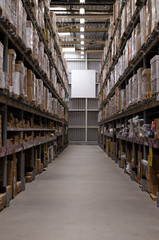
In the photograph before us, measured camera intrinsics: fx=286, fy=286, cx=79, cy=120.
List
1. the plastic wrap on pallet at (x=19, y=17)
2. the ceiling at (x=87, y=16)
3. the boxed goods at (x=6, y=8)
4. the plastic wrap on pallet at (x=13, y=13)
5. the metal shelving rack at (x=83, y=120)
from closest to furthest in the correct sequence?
the boxed goods at (x=6, y=8), the plastic wrap on pallet at (x=13, y=13), the plastic wrap on pallet at (x=19, y=17), the ceiling at (x=87, y=16), the metal shelving rack at (x=83, y=120)

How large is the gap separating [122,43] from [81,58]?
1618 cm

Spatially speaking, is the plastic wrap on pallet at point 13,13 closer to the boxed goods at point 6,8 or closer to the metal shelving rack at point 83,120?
the boxed goods at point 6,8

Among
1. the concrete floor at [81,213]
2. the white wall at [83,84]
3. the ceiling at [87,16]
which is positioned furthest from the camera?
the white wall at [83,84]

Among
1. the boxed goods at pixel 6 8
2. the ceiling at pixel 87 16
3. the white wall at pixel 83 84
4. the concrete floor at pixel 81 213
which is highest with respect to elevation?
the ceiling at pixel 87 16

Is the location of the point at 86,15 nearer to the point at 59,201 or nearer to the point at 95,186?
the point at 95,186

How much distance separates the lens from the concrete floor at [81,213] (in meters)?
2.95

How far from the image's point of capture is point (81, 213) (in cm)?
371

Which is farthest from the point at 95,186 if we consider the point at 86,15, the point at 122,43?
the point at 86,15

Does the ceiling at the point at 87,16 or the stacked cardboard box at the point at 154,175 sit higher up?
the ceiling at the point at 87,16

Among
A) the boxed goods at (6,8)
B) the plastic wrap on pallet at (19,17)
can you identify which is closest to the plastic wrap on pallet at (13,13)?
the plastic wrap on pallet at (19,17)

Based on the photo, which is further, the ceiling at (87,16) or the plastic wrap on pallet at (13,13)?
the ceiling at (87,16)

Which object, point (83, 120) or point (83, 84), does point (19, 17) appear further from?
point (83, 120)

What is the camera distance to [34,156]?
7.05 meters

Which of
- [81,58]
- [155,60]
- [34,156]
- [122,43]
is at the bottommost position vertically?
[34,156]
